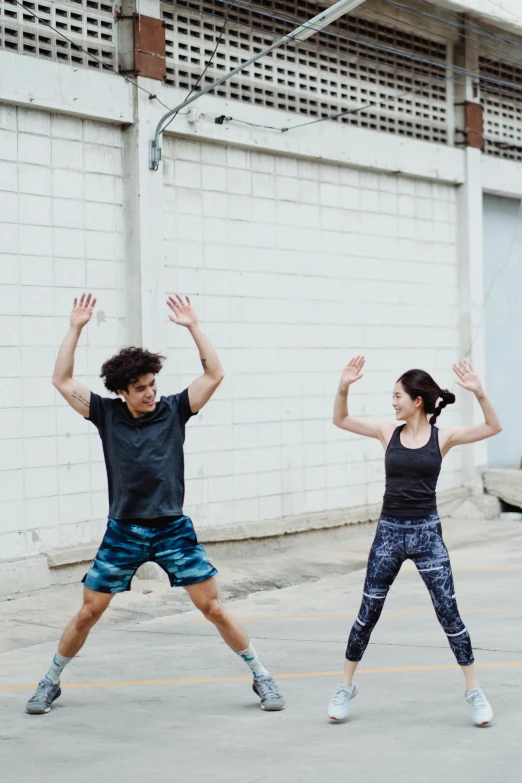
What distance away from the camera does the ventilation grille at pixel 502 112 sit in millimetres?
15695

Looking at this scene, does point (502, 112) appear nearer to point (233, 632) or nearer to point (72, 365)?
point (72, 365)

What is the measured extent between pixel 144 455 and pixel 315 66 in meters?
7.89

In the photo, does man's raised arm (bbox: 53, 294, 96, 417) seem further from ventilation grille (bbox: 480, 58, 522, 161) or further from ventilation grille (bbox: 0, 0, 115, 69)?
ventilation grille (bbox: 480, 58, 522, 161)

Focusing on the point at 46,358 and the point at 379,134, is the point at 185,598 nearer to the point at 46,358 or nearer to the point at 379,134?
the point at 46,358

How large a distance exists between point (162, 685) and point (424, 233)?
28.4ft

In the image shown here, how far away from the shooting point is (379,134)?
45.0ft

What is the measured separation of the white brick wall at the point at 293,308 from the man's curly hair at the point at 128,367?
16.0ft

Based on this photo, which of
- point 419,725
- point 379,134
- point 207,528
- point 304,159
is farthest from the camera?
point 379,134

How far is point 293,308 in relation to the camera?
12.7m

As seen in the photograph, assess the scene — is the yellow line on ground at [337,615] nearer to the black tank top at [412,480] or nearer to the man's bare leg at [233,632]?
the man's bare leg at [233,632]

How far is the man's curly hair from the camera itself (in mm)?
6238

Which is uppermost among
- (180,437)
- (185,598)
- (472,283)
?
(472,283)

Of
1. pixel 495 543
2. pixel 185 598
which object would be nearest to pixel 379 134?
pixel 495 543

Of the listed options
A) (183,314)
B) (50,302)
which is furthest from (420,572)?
(50,302)
